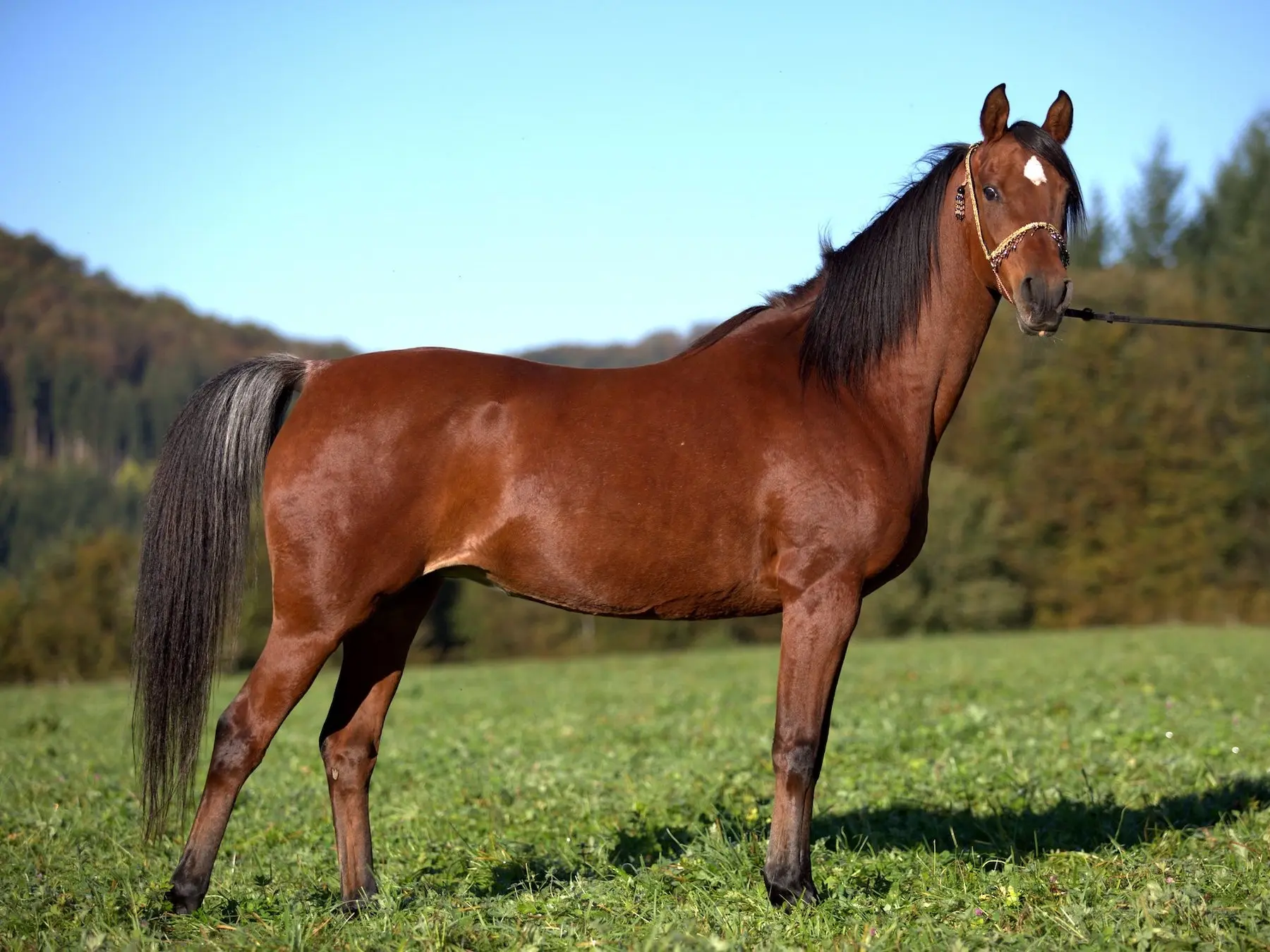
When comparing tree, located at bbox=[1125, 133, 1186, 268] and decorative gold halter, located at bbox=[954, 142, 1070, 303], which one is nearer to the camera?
decorative gold halter, located at bbox=[954, 142, 1070, 303]

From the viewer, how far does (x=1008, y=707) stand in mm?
11617

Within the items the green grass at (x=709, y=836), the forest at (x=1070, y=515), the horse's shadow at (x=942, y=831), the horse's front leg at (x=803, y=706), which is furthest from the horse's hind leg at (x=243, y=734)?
the forest at (x=1070, y=515)

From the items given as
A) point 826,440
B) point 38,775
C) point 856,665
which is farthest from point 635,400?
point 856,665

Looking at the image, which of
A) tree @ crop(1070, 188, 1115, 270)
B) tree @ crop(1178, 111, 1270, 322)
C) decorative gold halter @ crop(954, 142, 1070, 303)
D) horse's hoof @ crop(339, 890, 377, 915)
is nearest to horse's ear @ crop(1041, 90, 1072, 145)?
decorative gold halter @ crop(954, 142, 1070, 303)

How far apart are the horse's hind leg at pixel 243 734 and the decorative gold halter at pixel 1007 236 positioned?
3330 millimetres

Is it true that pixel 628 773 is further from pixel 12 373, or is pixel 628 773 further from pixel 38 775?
pixel 12 373

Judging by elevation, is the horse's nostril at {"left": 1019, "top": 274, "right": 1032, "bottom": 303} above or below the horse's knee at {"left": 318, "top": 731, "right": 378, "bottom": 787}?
above

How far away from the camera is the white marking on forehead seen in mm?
4789

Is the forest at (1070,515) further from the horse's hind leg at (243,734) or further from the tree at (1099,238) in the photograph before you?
the horse's hind leg at (243,734)

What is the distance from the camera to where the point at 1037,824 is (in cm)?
607

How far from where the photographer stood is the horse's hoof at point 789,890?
455cm

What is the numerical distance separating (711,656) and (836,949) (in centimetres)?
2681

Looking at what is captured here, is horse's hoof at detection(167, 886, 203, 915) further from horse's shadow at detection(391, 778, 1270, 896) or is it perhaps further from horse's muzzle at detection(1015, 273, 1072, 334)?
horse's muzzle at detection(1015, 273, 1072, 334)

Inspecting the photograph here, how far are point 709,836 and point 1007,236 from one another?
323 centimetres
